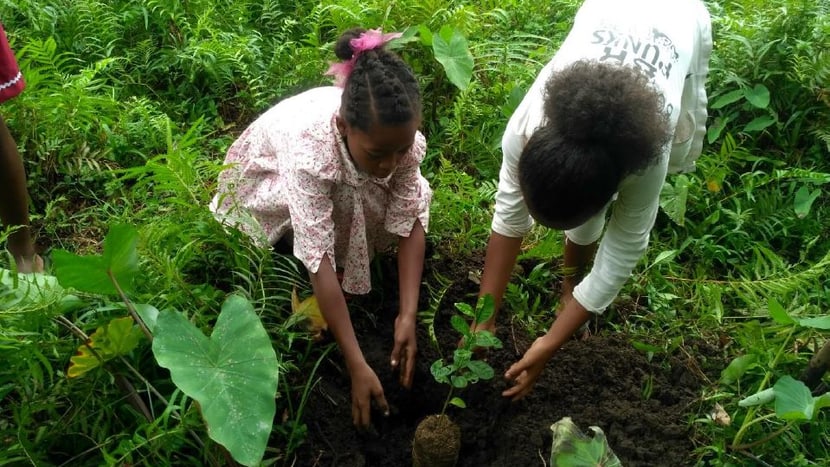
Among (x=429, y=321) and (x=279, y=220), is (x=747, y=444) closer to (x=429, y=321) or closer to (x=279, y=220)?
(x=429, y=321)

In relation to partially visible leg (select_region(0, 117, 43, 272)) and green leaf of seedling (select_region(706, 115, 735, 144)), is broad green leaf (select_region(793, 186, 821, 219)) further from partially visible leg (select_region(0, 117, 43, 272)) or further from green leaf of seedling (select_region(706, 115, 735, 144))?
partially visible leg (select_region(0, 117, 43, 272))

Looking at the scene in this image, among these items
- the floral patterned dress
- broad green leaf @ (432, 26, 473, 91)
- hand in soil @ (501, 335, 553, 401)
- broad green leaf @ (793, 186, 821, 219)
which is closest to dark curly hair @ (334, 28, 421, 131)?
the floral patterned dress

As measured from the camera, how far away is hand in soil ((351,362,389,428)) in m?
1.97

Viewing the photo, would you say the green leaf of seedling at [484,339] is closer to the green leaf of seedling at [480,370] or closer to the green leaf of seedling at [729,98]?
the green leaf of seedling at [480,370]

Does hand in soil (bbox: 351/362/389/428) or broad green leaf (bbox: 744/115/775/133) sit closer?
hand in soil (bbox: 351/362/389/428)

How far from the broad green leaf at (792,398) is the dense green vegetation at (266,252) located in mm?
155

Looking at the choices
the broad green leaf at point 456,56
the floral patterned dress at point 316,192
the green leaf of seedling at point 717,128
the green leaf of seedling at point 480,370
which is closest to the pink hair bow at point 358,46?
the floral patterned dress at point 316,192

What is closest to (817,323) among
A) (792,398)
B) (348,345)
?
(792,398)

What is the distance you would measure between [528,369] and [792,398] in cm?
65

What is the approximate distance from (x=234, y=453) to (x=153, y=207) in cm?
141

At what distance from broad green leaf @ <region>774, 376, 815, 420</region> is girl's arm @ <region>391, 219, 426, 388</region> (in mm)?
969

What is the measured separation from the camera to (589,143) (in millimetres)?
1490

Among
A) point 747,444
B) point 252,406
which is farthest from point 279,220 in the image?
point 747,444

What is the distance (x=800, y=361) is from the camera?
215 cm
